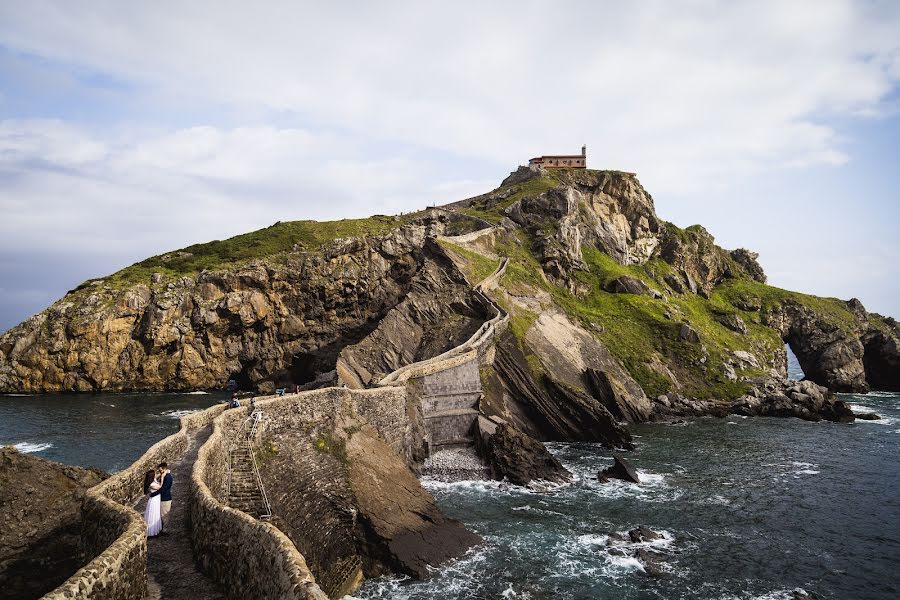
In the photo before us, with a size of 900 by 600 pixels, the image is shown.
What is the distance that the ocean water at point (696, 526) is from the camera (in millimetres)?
25859

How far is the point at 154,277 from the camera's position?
90625 millimetres

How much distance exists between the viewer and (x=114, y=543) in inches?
483

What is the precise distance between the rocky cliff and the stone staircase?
1103 inches

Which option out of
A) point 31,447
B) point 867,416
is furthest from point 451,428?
point 867,416

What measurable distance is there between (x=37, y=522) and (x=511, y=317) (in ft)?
161

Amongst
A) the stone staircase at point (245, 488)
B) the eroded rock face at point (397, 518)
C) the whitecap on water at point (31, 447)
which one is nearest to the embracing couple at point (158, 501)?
the stone staircase at point (245, 488)

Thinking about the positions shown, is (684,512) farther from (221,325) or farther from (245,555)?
(221,325)

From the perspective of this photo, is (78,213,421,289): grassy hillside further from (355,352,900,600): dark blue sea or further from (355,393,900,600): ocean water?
(355,393,900,600): ocean water

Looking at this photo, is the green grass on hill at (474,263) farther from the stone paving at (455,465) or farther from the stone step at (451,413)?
the stone paving at (455,465)

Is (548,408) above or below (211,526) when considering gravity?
below

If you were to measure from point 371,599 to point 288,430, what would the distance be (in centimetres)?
1048

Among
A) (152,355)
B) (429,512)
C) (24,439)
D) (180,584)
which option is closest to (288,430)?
(429,512)

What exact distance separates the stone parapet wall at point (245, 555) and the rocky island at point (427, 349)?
0.30 ft

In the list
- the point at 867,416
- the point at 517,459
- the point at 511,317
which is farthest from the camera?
the point at 867,416
